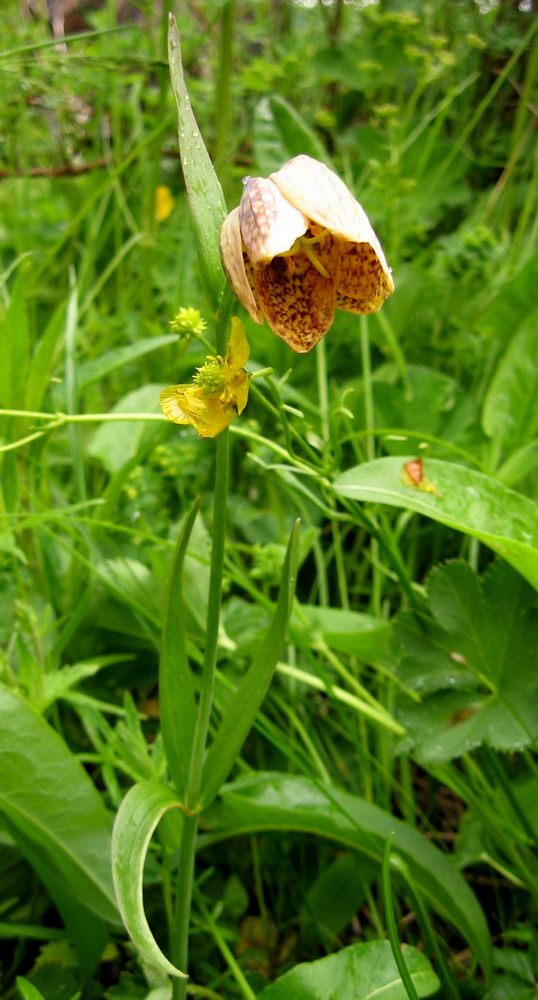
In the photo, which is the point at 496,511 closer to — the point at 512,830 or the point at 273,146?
the point at 512,830

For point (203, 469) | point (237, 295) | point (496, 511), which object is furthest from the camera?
point (203, 469)

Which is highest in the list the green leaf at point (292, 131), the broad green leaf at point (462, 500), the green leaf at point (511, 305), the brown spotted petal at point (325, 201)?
the green leaf at point (292, 131)

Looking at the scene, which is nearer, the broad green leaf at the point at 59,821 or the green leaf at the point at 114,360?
the broad green leaf at the point at 59,821

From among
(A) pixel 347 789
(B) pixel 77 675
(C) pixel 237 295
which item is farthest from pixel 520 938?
(C) pixel 237 295

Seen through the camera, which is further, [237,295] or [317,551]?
[317,551]

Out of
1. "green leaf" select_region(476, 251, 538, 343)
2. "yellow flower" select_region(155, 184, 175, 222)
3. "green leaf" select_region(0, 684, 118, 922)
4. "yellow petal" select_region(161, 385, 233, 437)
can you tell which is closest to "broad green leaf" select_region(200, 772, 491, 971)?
"green leaf" select_region(0, 684, 118, 922)

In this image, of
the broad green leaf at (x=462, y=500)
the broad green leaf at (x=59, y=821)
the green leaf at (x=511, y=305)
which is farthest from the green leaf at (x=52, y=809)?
the green leaf at (x=511, y=305)

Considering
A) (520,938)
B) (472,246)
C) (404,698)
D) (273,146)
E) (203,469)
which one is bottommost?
(520,938)

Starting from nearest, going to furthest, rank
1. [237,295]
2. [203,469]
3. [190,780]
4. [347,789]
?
[237,295], [190,780], [347,789], [203,469]

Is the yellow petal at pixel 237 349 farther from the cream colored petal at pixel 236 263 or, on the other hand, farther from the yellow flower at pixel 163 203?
the yellow flower at pixel 163 203
